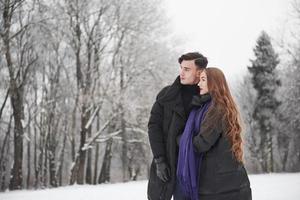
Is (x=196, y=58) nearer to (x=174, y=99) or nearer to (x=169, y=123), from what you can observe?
(x=174, y=99)

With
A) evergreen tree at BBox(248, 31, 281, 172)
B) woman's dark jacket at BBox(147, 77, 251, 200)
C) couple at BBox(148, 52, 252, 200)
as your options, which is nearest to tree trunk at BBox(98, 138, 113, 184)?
evergreen tree at BBox(248, 31, 281, 172)

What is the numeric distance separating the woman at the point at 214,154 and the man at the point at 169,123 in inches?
6.4

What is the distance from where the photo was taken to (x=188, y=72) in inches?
181

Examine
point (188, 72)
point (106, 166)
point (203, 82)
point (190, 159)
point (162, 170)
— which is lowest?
point (106, 166)

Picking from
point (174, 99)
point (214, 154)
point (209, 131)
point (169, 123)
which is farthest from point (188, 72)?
point (214, 154)

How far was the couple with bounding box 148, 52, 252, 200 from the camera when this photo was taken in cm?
Answer: 402

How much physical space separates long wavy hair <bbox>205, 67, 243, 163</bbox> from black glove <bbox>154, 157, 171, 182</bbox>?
2.28 feet

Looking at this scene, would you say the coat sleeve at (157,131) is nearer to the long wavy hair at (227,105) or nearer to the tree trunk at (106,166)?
the long wavy hair at (227,105)

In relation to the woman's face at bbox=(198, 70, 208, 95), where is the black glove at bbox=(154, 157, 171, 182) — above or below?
below

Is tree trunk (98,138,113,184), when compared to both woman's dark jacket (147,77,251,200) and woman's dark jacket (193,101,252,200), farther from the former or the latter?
woman's dark jacket (193,101,252,200)

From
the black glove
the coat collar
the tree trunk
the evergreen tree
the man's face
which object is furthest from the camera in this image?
the evergreen tree

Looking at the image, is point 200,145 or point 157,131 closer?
point 200,145

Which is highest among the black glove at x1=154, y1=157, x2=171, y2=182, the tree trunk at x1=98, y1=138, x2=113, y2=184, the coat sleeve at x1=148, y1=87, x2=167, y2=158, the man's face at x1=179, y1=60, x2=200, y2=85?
the man's face at x1=179, y1=60, x2=200, y2=85

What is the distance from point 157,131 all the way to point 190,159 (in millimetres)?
576
